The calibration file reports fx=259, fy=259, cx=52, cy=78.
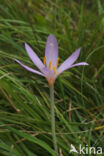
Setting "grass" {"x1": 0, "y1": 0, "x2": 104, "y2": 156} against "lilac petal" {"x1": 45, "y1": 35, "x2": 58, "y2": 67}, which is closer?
"lilac petal" {"x1": 45, "y1": 35, "x2": 58, "y2": 67}

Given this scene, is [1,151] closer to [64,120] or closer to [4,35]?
[64,120]

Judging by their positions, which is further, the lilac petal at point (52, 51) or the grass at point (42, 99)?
the grass at point (42, 99)

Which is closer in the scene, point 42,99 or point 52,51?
point 52,51

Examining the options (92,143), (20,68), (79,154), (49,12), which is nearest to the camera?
(79,154)

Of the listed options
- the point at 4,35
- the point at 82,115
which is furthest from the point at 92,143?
the point at 4,35

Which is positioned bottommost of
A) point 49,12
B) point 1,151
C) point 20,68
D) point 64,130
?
point 1,151

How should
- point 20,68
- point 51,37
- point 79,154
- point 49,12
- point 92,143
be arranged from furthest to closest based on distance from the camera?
point 49,12 → point 20,68 → point 92,143 → point 79,154 → point 51,37

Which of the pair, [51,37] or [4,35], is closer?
[51,37]

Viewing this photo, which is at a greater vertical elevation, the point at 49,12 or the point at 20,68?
the point at 49,12
